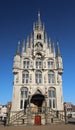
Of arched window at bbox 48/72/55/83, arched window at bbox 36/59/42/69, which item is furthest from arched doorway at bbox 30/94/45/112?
→ arched window at bbox 36/59/42/69

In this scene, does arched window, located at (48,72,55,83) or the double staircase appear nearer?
the double staircase

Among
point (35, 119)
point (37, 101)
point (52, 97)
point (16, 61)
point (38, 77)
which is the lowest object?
point (35, 119)

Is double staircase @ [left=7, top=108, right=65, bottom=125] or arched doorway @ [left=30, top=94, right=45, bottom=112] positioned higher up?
arched doorway @ [left=30, top=94, right=45, bottom=112]

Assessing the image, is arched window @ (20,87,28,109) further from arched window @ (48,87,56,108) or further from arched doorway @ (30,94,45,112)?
arched window @ (48,87,56,108)

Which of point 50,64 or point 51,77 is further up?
point 50,64

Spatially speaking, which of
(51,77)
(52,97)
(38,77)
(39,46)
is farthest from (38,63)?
(52,97)

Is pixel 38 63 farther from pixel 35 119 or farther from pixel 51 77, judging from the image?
pixel 35 119

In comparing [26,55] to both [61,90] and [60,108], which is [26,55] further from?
[60,108]

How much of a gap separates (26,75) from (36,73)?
2.35 metres

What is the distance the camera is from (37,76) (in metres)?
33.4

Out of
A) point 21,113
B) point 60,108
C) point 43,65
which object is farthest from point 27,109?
point 43,65

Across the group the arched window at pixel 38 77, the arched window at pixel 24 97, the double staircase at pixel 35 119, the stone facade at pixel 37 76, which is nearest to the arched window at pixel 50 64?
the stone facade at pixel 37 76

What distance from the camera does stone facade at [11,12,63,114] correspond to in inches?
1205

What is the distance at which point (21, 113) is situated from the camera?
1146 inches
